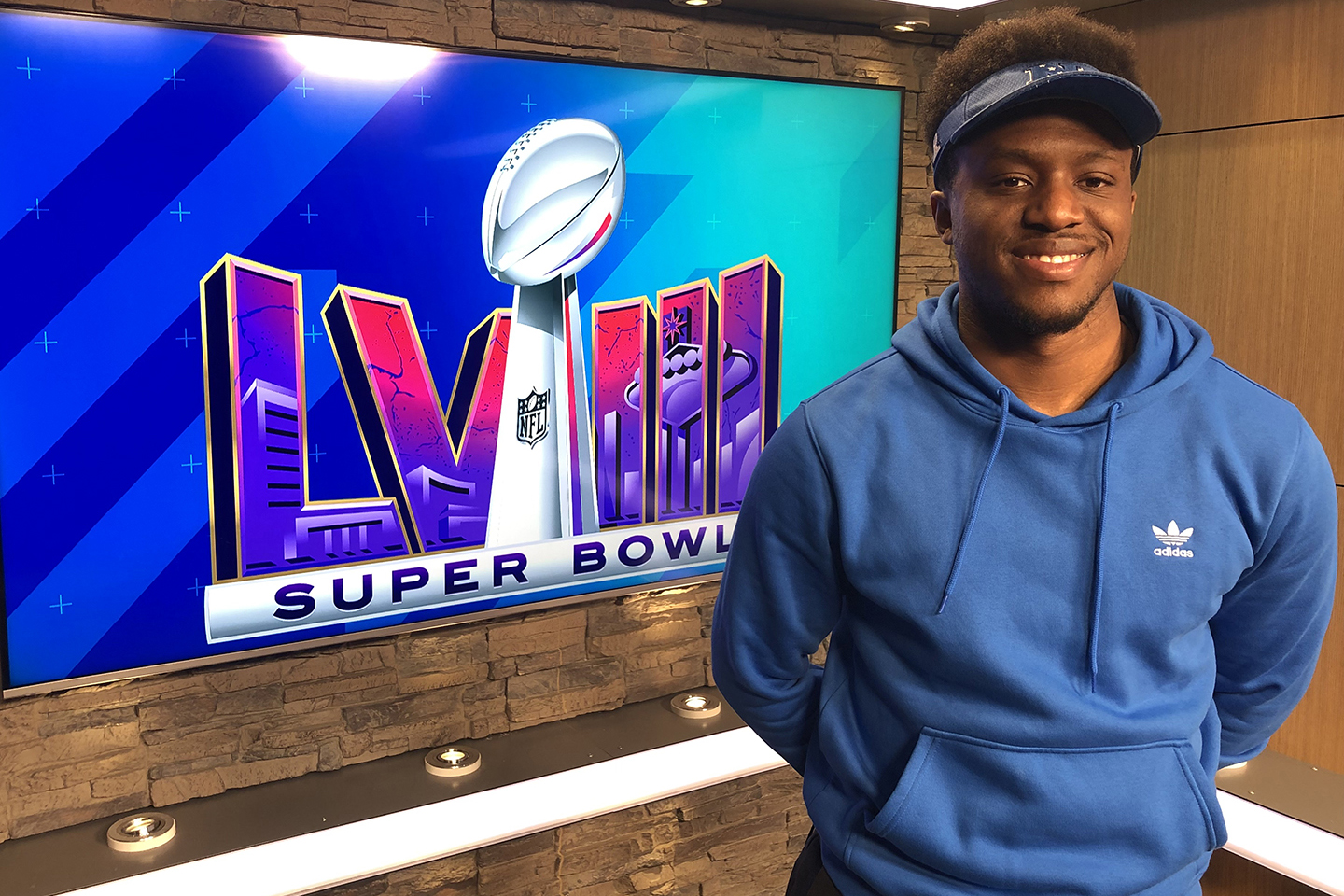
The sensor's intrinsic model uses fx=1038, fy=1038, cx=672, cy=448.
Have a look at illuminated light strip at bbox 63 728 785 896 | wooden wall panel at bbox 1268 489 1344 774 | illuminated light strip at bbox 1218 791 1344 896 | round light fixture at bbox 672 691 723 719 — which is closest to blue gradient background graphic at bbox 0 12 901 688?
illuminated light strip at bbox 63 728 785 896

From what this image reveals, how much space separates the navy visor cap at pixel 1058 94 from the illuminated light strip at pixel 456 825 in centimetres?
172

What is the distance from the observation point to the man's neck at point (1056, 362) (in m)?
1.15

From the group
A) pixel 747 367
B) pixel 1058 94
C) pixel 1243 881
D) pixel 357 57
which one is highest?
pixel 357 57

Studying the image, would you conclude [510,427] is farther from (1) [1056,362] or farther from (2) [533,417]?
(1) [1056,362]

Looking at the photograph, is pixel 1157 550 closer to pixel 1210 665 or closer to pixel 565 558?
pixel 1210 665

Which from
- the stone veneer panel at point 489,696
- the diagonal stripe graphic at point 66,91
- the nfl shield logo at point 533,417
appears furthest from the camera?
the nfl shield logo at point 533,417

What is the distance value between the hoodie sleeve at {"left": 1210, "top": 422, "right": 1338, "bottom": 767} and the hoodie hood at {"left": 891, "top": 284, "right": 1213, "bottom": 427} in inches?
5.8

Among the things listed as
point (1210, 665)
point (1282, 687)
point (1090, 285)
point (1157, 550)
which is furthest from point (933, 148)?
point (1282, 687)

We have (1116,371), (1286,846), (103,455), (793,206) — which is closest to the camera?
(1116,371)

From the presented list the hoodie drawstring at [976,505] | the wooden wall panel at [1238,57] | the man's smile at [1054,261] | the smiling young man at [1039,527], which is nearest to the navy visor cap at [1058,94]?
the smiling young man at [1039,527]

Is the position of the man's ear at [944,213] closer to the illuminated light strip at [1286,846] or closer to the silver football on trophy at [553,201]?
the silver football on trophy at [553,201]

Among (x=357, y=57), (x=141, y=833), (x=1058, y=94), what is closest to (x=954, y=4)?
(x=357, y=57)

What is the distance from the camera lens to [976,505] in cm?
108

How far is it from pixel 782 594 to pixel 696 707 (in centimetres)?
162
